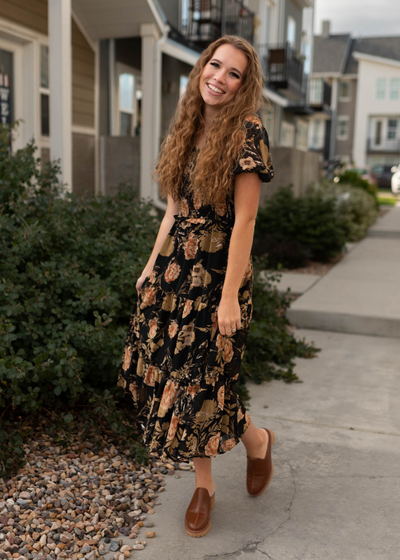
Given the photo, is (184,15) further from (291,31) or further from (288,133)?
(288,133)

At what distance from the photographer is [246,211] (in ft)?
6.77

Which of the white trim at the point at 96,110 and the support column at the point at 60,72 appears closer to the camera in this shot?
the support column at the point at 60,72

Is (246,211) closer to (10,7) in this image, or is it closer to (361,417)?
(361,417)

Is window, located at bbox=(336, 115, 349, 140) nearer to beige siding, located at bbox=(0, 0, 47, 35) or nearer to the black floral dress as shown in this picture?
beige siding, located at bbox=(0, 0, 47, 35)

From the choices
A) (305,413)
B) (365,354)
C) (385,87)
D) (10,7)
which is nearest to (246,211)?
(305,413)

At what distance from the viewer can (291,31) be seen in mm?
18266

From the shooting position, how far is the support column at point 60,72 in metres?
5.53

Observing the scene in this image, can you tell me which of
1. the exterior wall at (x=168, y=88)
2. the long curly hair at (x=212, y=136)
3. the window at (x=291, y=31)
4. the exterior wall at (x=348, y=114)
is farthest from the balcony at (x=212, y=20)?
the exterior wall at (x=348, y=114)

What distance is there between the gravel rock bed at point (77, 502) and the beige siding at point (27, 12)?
5142 millimetres

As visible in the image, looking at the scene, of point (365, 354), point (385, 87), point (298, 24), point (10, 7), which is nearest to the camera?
point (365, 354)

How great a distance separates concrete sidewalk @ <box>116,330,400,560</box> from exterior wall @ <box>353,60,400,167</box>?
4140 cm

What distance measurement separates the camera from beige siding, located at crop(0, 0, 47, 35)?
624cm

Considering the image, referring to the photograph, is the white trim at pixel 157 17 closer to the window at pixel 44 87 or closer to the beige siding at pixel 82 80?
the beige siding at pixel 82 80

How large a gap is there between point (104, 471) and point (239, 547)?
0.80 meters
